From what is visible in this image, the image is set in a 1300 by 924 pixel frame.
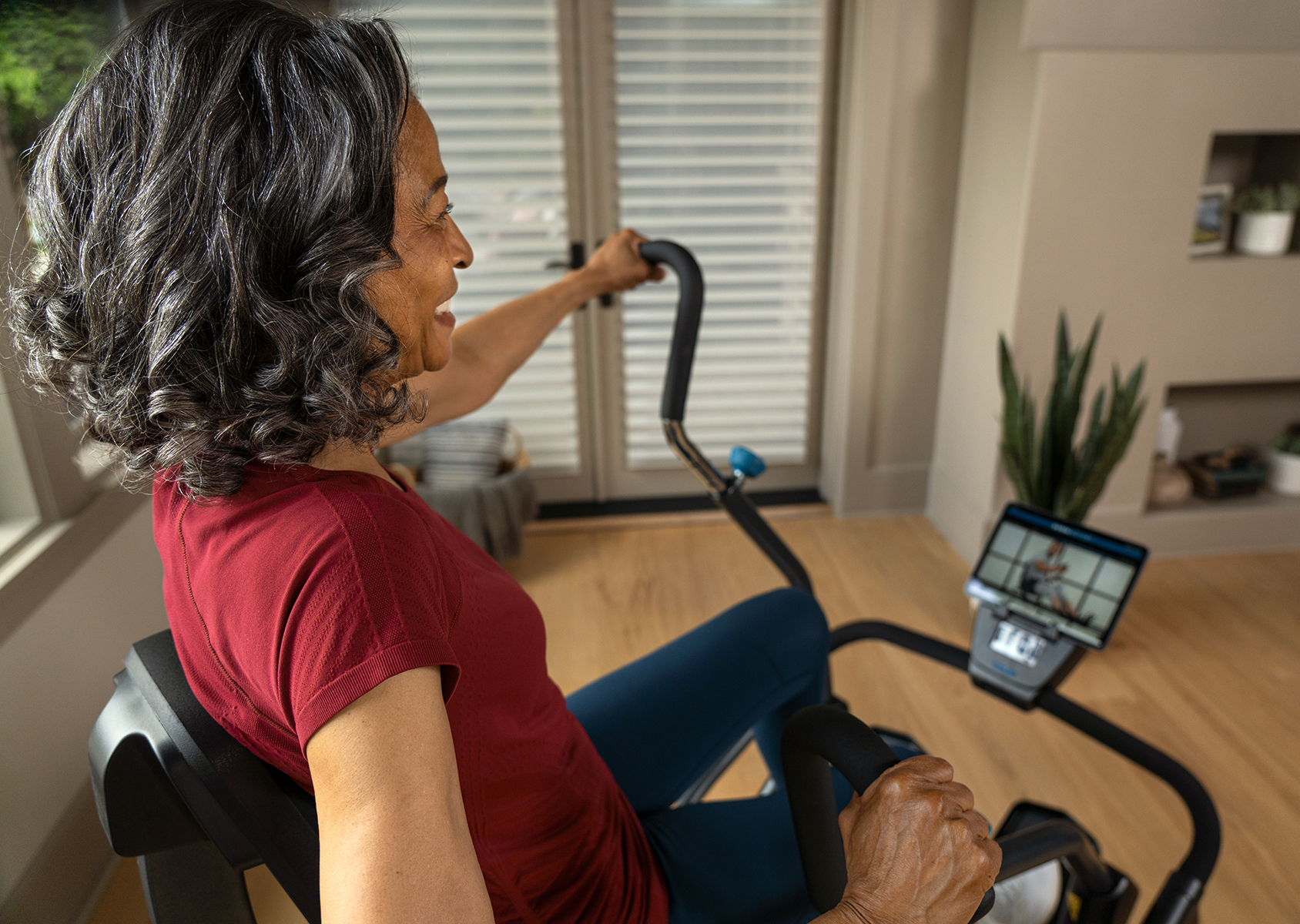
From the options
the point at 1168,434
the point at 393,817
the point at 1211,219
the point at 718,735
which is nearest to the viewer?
the point at 393,817

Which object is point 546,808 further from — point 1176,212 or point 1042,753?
point 1176,212

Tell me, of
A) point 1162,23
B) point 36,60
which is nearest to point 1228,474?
point 1162,23

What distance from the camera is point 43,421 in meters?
1.37

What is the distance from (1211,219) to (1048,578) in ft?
5.40

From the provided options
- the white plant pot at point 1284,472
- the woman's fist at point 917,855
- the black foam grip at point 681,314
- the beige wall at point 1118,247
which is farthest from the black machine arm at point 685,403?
the white plant pot at point 1284,472

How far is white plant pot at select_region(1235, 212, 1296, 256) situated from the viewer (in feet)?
7.71

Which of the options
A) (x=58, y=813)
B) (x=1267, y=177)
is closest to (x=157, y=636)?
(x=58, y=813)

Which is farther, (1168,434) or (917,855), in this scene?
(1168,434)

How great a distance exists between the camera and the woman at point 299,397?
492 mm

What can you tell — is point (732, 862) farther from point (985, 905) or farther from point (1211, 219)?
point (1211, 219)

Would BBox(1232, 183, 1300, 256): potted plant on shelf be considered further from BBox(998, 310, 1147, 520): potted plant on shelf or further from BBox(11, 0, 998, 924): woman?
BBox(11, 0, 998, 924): woman

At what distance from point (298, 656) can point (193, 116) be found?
1.11ft

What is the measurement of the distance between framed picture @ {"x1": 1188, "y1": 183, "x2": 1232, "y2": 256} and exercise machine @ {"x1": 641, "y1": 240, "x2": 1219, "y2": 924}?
1.47 meters

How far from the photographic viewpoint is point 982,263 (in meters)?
2.55
